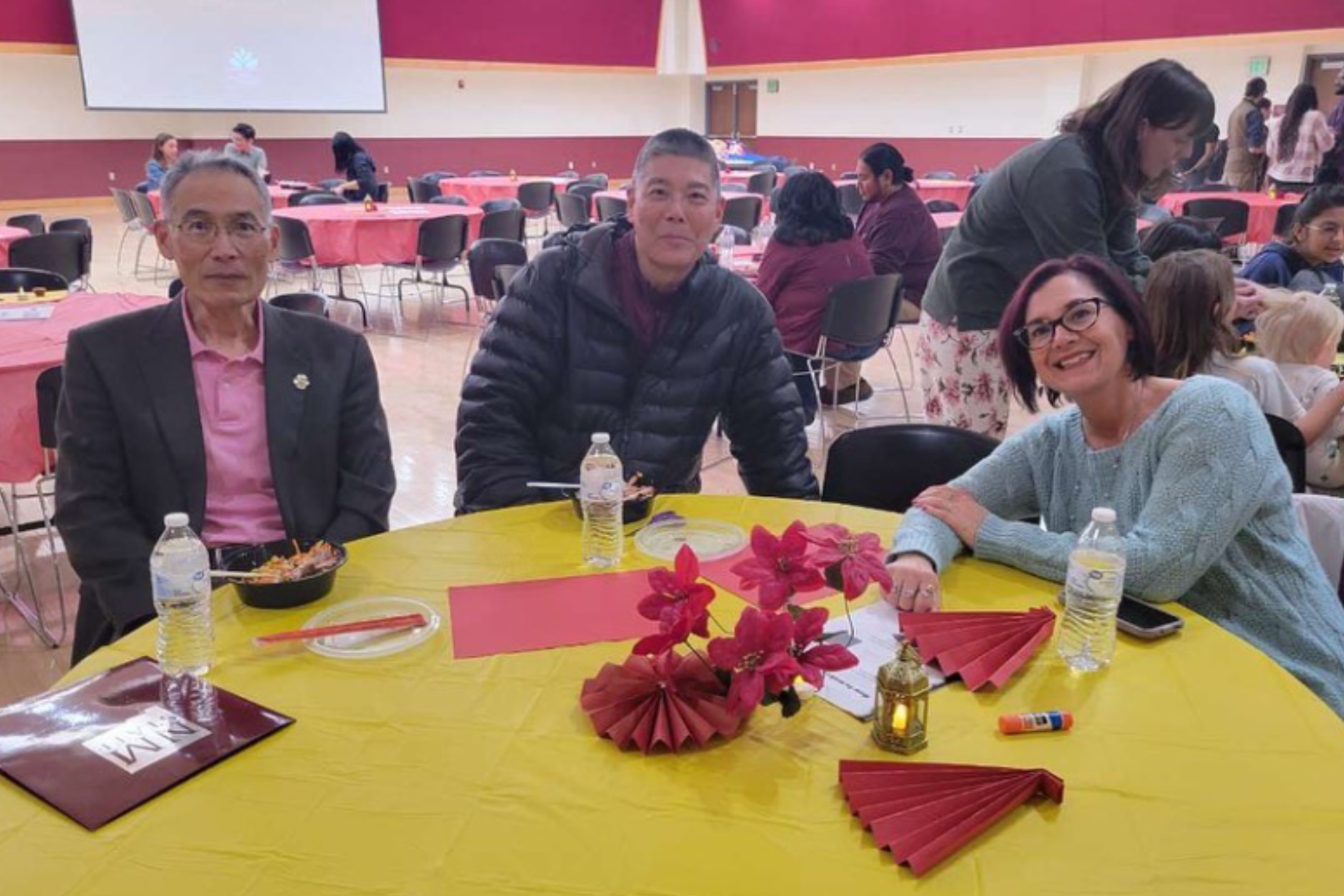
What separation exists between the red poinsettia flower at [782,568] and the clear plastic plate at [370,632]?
569 mm

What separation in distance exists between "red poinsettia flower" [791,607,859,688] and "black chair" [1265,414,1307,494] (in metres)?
1.80

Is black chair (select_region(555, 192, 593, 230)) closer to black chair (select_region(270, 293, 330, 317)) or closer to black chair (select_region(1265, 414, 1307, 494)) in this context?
black chair (select_region(270, 293, 330, 317))

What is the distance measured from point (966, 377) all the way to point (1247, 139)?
921 cm

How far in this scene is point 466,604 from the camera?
1.65 metres

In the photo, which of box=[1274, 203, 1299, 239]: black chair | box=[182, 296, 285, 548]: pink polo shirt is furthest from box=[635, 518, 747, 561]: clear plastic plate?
box=[1274, 203, 1299, 239]: black chair

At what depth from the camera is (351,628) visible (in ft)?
5.03

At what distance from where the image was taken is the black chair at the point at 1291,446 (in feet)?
8.15

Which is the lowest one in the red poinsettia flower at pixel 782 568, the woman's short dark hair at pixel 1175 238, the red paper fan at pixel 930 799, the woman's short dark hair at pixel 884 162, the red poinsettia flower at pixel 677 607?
the red paper fan at pixel 930 799

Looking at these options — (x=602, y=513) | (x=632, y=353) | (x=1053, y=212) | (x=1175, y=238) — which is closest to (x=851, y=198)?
(x=1175, y=238)

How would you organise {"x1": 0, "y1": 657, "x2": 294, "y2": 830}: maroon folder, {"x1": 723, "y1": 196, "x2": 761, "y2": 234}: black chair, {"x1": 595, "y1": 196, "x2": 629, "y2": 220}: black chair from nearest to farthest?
{"x1": 0, "y1": 657, "x2": 294, "y2": 830}: maroon folder → {"x1": 595, "y1": 196, "x2": 629, "y2": 220}: black chair → {"x1": 723, "y1": 196, "x2": 761, "y2": 234}: black chair

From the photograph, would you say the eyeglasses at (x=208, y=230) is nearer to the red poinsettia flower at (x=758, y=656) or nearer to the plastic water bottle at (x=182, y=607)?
the plastic water bottle at (x=182, y=607)

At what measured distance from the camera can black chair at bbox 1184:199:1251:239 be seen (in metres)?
8.14

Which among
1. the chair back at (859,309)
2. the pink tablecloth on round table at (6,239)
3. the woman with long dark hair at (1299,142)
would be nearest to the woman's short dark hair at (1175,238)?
the chair back at (859,309)

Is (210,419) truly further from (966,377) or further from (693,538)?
(966,377)
